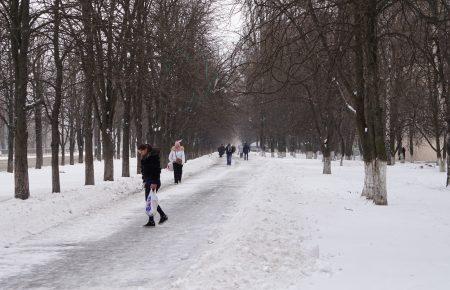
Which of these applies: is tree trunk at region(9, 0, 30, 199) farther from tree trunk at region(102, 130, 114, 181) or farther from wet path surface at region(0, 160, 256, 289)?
tree trunk at region(102, 130, 114, 181)

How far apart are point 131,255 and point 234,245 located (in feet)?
5.71

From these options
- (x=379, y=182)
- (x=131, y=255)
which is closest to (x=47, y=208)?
(x=131, y=255)

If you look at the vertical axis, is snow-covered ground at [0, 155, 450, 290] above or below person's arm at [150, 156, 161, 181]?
below

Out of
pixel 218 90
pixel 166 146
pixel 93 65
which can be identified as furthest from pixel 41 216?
pixel 218 90

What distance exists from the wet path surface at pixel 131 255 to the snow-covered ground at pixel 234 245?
16mm

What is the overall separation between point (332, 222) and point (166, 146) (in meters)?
28.3

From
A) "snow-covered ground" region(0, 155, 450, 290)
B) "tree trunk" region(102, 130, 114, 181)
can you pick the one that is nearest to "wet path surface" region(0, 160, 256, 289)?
"snow-covered ground" region(0, 155, 450, 290)

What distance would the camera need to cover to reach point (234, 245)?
787 cm

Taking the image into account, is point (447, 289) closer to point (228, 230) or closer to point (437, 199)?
point (228, 230)

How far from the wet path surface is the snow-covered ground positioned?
16mm

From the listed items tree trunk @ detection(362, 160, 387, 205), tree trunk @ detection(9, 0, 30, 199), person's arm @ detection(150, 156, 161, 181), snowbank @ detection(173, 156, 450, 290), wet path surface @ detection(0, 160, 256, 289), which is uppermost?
tree trunk @ detection(9, 0, 30, 199)

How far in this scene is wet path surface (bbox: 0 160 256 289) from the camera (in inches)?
269

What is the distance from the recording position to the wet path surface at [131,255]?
684 cm

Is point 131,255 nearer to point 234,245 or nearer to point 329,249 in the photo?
point 234,245
